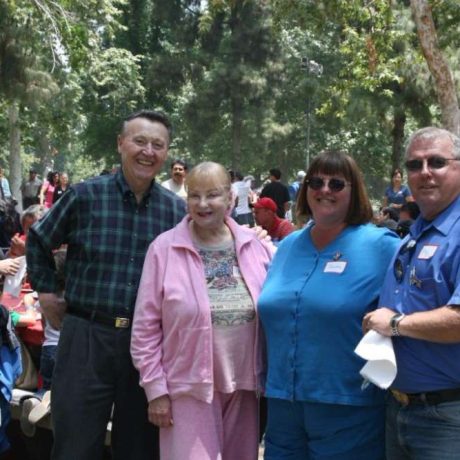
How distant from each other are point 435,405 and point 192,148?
31.7 metres

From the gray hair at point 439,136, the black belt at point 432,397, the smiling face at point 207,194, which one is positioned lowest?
the black belt at point 432,397

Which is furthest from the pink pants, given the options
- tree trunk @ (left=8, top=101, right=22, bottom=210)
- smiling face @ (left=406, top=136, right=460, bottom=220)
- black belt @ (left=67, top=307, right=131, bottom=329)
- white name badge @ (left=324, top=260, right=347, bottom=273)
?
tree trunk @ (left=8, top=101, right=22, bottom=210)

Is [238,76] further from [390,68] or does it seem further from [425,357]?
[425,357]

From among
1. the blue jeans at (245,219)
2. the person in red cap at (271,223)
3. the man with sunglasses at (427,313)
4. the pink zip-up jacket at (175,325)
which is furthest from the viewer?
the blue jeans at (245,219)

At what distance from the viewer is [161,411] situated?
3.32 metres

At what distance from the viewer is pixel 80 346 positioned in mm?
3617

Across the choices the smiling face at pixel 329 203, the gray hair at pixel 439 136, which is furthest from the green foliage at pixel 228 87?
the gray hair at pixel 439 136

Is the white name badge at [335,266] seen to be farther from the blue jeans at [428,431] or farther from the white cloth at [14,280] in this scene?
Answer: the white cloth at [14,280]

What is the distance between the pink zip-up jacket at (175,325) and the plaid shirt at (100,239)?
230mm

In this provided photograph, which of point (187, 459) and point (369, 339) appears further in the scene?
point (187, 459)

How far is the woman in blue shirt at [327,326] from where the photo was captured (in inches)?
121

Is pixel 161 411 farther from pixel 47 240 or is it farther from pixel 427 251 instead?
pixel 427 251

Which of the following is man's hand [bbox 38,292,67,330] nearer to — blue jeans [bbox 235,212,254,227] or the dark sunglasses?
the dark sunglasses

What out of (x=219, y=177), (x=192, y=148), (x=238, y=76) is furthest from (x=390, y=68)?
(x=192, y=148)
